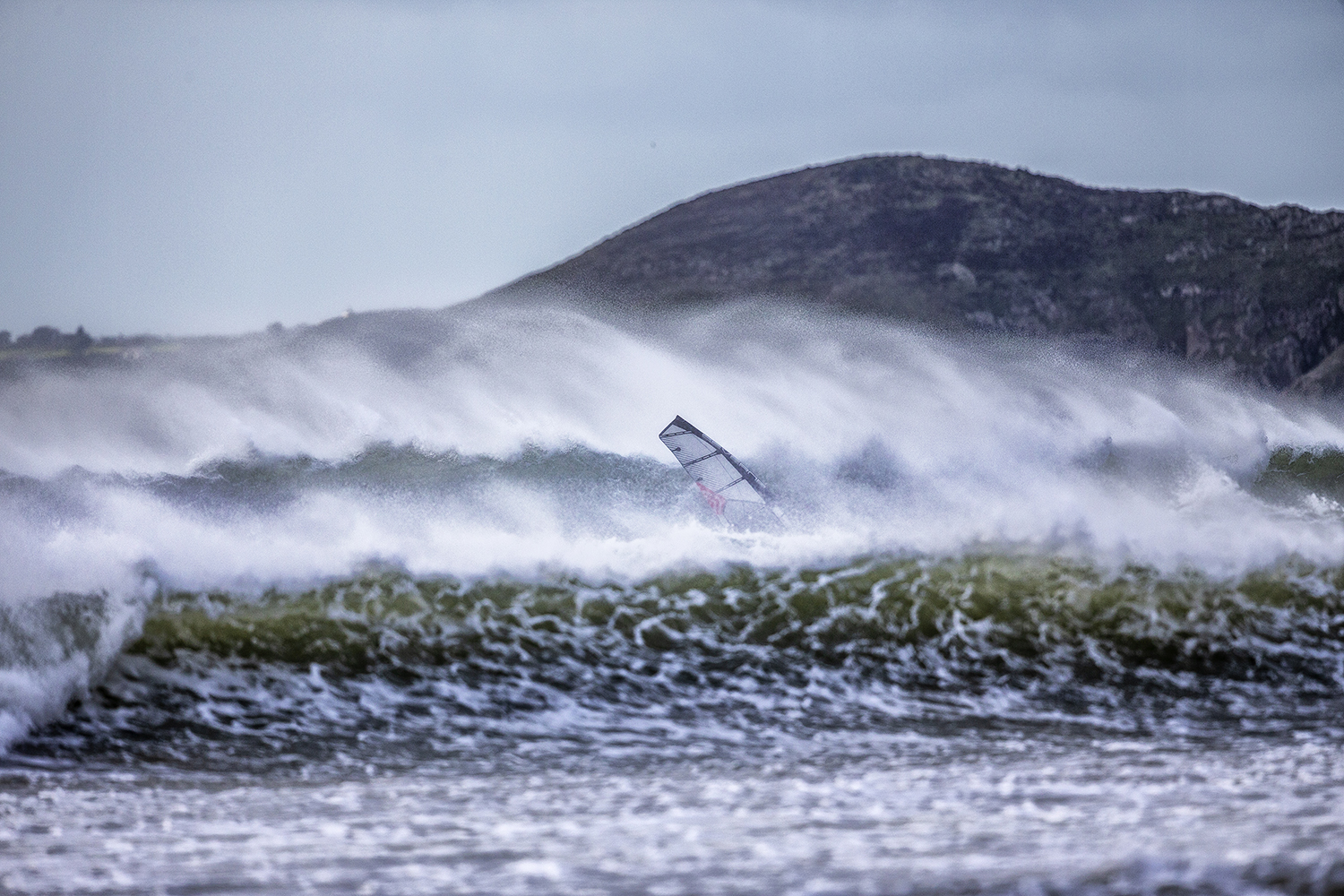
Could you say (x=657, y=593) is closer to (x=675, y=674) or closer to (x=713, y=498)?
(x=675, y=674)

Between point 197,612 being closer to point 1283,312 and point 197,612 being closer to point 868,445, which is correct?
point 868,445

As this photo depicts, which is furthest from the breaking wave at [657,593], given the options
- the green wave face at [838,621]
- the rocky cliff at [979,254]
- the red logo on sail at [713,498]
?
the rocky cliff at [979,254]

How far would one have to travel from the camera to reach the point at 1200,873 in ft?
15.8

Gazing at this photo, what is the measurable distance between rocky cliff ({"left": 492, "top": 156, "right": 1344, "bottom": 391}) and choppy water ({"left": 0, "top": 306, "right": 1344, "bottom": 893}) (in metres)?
89.1

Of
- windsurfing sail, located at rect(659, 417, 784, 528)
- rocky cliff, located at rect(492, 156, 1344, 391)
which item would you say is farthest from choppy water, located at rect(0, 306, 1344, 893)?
rocky cliff, located at rect(492, 156, 1344, 391)

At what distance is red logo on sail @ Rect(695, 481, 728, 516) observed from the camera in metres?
13.5

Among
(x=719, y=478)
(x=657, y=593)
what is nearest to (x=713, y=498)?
(x=719, y=478)

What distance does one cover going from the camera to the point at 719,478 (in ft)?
45.2

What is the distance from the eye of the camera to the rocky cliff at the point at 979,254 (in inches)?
4232

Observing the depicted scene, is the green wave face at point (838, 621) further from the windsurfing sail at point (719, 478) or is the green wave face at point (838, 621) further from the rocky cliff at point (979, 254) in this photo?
the rocky cliff at point (979, 254)

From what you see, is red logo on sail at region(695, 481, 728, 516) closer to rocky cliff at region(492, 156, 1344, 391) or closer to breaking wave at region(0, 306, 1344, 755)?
breaking wave at region(0, 306, 1344, 755)

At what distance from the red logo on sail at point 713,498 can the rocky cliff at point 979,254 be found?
3545 inches

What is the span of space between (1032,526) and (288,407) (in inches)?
575

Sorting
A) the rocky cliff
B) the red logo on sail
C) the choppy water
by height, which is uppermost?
the rocky cliff
